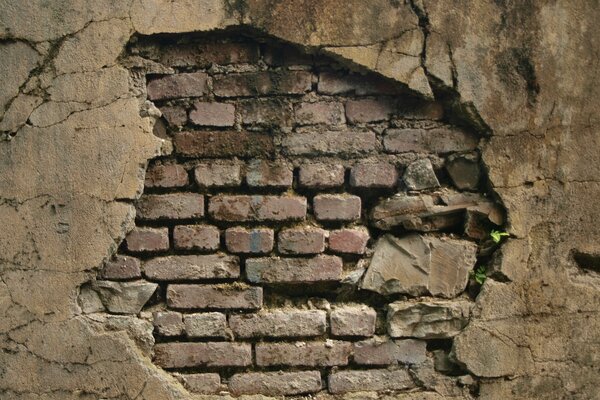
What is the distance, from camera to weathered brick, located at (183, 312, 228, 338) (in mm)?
2102

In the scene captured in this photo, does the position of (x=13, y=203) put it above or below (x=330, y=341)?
above

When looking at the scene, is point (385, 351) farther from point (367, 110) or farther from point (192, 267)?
point (367, 110)

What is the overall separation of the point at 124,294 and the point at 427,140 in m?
1.21

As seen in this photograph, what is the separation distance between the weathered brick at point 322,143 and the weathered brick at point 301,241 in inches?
10.9

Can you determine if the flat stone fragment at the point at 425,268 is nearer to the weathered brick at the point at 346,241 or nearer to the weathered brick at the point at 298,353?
the weathered brick at the point at 346,241

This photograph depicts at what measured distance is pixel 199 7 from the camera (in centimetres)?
203

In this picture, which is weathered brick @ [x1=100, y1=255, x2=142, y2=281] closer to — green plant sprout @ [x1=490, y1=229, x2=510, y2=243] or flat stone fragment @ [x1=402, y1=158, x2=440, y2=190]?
flat stone fragment @ [x1=402, y1=158, x2=440, y2=190]

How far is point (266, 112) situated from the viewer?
2113 mm

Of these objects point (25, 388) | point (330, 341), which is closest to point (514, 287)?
point (330, 341)

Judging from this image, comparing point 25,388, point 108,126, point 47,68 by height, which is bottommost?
point 25,388

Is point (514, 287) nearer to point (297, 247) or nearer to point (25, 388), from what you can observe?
point (297, 247)

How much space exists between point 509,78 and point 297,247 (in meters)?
0.96

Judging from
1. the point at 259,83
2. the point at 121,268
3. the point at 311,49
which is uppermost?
the point at 311,49

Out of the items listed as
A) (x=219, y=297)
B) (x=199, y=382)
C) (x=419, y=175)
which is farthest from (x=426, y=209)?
(x=199, y=382)
